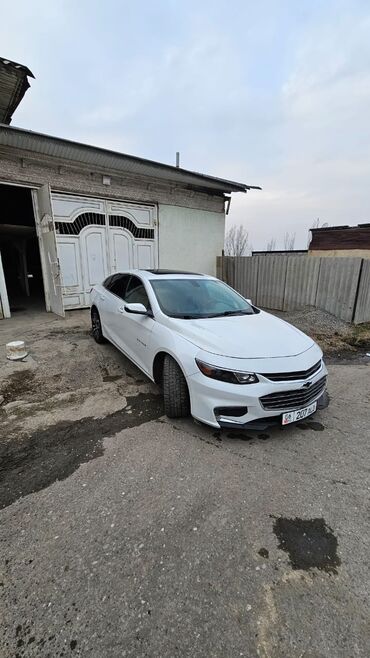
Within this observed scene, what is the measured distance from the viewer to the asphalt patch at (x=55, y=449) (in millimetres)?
2258

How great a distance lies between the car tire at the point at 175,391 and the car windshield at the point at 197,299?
626 mm

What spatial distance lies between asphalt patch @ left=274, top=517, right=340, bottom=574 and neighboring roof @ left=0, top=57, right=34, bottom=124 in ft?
25.9

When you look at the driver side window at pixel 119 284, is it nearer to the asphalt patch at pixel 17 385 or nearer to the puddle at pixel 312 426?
the asphalt patch at pixel 17 385

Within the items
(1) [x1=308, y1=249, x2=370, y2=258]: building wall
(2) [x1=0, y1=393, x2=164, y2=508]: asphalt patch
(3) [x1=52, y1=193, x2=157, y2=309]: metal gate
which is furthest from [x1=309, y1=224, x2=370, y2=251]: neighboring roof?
(2) [x1=0, y1=393, x2=164, y2=508]: asphalt patch

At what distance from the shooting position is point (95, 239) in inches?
335

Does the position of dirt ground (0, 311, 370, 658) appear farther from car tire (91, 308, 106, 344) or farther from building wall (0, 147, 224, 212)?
building wall (0, 147, 224, 212)

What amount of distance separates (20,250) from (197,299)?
1179 centimetres

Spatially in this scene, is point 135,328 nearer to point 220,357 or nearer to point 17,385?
point 220,357

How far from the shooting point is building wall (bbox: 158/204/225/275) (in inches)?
387

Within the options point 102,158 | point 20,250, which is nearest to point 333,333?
point 102,158

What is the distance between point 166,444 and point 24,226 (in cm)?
1100

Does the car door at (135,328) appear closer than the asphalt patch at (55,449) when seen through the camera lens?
No

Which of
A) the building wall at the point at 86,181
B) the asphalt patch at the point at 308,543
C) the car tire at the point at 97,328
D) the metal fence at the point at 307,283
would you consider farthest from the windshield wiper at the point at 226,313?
the building wall at the point at 86,181

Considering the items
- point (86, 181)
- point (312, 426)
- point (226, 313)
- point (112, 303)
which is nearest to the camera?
point (312, 426)
